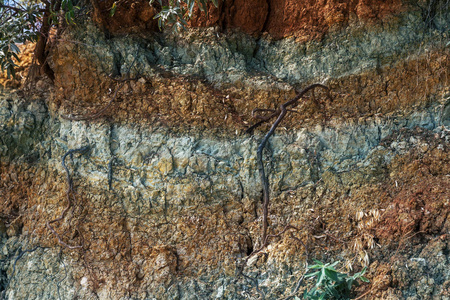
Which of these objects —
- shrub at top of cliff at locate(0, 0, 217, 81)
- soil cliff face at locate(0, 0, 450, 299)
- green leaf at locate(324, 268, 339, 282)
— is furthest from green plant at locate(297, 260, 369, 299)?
shrub at top of cliff at locate(0, 0, 217, 81)

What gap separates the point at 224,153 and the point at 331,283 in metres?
1.62

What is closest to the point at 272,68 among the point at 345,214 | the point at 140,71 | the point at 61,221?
the point at 140,71

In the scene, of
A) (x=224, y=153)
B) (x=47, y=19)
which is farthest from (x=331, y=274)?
(x=47, y=19)

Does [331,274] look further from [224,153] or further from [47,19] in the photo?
[47,19]

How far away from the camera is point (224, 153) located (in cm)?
450

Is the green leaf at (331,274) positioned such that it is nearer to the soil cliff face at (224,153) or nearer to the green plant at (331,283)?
the green plant at (331,283)

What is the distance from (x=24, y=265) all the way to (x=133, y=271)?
1.10m

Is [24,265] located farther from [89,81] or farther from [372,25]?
[372,25]

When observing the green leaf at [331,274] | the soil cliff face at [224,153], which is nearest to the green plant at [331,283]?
the green leaf at [331,274]

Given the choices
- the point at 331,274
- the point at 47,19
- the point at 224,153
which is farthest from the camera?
the point at 47,19

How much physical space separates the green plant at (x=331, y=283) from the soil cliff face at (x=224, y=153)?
0.61 ft

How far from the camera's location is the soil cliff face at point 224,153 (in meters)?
4.04

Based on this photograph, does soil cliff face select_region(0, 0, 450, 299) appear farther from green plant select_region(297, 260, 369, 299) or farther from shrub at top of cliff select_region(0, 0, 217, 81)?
green plant select_region(297, 260, 369, 299)

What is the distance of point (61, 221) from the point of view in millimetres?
4441
